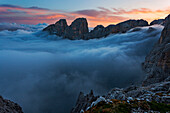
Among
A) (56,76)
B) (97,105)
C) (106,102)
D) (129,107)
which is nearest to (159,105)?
(129,107)

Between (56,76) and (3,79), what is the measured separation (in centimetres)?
8027

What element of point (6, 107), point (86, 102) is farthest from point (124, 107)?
point (86, 102)

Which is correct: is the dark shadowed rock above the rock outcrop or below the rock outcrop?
below

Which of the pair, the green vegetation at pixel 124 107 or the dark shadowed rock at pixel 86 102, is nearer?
the green vegetation at pixel 124 107

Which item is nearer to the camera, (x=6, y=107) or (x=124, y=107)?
(x=124, y=107)

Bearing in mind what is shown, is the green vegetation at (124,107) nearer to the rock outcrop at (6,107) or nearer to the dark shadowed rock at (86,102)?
the rock outcrop at (6,107)

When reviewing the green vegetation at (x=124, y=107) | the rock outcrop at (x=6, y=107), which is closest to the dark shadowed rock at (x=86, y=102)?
the rock outcrop at (x=6, y=107)

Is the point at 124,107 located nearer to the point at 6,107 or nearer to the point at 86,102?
the point at 6,107

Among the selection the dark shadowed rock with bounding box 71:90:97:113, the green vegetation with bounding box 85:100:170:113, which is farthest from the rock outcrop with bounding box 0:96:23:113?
the dark shadowed rock with bounding box 71:90:97:113

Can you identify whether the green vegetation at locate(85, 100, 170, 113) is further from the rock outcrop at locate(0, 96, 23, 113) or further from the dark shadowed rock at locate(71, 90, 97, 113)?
the dark shadowed rock at locate(71, 90, 97, 113)

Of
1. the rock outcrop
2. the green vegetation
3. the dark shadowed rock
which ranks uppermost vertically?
the green vegetation

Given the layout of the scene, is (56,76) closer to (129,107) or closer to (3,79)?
(3,79)

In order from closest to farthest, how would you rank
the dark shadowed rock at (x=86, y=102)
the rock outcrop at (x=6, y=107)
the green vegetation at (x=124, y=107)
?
the green vegetation at (x=124, y=107) → the rock outcrop at (x=6, y=107) → the dark shadowed rock at (x=86, y=102)

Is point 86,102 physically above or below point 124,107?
below
